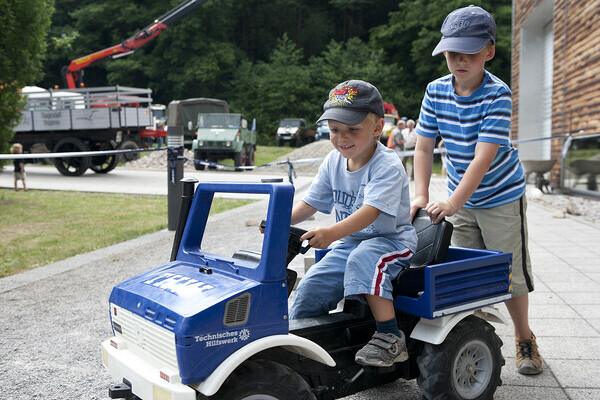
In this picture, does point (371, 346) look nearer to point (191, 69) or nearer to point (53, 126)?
point (53, 126)

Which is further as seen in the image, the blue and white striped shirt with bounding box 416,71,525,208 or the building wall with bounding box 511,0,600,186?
the building wall with bounding box 511,0,600,186

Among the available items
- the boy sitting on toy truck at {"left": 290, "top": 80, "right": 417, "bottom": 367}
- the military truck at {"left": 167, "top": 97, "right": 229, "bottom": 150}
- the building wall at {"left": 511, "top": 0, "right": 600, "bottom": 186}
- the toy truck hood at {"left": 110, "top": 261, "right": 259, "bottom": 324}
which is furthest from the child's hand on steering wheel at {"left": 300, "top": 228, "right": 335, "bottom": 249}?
the military truck at {"left": 167, "top": 97, "right": 229, "bottom": 150}

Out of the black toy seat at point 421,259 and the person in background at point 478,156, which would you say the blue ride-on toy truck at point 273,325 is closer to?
the black toy seat at point 421,259

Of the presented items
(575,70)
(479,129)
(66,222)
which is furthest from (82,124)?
(479,129)

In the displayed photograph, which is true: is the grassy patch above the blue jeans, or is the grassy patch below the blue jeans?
below

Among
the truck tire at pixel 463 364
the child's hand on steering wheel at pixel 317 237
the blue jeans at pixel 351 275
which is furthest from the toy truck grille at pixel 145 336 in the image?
the truck tire at pixel 463 364

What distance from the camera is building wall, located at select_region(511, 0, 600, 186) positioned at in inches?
473

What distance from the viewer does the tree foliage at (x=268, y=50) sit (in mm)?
42844

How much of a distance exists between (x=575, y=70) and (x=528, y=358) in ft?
38.1

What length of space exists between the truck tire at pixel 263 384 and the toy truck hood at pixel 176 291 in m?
0.30

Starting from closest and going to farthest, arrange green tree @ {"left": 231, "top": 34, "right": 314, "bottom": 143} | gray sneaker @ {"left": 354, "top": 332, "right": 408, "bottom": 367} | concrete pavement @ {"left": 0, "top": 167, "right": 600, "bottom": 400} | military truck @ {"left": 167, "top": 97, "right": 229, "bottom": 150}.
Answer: gray sneaker @ {"left": 354, "top": 332, "right": 408, "bottom": 367} → concrete pavement @ {"left": 0, "top": 167, "right": 600, "bottom": 400} → military truck @ {"left": 167, "top": 97, "right": 229, "bottom": 150} → green tree @ {"left": 231, "top": 34, "right": 314, "bottom": 143}

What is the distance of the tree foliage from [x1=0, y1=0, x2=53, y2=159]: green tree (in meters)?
31.8

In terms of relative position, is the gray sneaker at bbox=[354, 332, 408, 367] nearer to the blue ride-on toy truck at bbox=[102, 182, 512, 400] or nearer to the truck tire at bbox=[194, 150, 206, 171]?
the blue ride-on toy truck at bbox=[102, 182, 512, 400]

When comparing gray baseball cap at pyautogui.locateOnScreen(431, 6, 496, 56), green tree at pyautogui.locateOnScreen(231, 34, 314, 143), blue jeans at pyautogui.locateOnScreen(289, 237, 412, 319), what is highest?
green tree at pyautogui.locateOnScreen(231, 34, 314, 143)
